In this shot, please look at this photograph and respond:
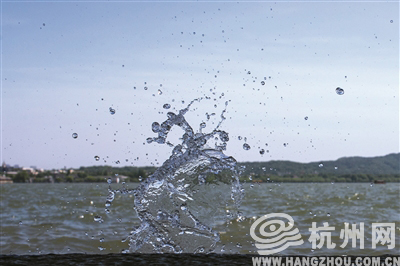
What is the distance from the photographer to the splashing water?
7.50m

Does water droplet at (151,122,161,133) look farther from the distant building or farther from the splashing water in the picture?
the distant building

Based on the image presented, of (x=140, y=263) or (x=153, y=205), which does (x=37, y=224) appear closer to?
(x=153, y=205)

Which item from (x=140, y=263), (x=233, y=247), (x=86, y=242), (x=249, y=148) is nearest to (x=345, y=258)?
(x=140, y=263)

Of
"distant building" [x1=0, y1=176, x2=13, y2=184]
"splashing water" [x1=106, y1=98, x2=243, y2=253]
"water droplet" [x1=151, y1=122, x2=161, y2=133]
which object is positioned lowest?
"distant building" [x1=0, y1=176, x2=13, y2=184]

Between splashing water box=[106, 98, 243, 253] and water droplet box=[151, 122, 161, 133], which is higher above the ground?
water droplet box=[151, 122, 161, 133]

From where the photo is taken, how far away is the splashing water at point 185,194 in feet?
24.6

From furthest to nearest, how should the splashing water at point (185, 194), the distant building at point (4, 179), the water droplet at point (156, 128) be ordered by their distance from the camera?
the distant building at point (4, 179) → the water droplet at point (156, 128) → the splashing water at point (185, 194)

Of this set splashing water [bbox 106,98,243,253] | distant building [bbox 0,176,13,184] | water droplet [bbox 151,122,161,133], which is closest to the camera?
splashing water [bbox 106,98,243,253]

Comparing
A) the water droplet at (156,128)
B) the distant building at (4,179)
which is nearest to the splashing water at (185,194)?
the water droplet at (156,128)

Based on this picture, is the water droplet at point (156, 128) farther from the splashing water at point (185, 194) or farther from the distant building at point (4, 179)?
the distant building at point (4, 179)

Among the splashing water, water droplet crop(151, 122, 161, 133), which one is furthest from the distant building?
the splashing water

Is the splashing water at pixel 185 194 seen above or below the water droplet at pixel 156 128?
below

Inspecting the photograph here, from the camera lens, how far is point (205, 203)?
26.2 ft

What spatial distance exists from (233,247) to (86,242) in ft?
11.9
